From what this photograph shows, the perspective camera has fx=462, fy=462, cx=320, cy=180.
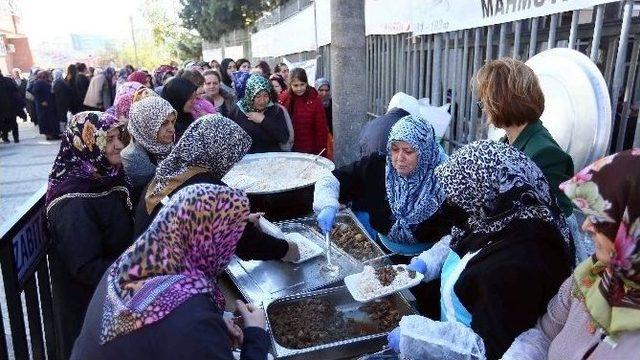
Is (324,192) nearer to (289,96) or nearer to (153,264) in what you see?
(153,264)

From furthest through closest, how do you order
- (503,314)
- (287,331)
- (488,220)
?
(287,331)
(488,220)
(503,314)

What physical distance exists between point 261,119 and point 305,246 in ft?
5.64

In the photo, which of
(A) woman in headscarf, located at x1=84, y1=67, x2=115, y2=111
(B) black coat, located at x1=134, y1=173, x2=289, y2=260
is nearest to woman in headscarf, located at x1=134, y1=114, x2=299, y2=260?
(B) black coat, located at x1=134, y1=173, x2=289, y2=260

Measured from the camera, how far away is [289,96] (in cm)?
447

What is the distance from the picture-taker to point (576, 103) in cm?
206

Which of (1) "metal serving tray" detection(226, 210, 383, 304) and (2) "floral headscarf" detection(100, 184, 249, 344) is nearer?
(2) "floral headscarf" detection(100, 184, 249, 344)

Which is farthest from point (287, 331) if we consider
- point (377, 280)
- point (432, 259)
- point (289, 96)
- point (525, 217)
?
point (289, 96)

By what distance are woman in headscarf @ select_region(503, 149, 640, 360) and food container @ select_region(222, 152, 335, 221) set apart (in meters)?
1.78

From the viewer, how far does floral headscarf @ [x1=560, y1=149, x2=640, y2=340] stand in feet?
3.12

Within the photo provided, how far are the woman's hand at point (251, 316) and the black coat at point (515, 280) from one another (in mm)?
647

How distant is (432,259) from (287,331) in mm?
670

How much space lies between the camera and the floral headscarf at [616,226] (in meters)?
0.95

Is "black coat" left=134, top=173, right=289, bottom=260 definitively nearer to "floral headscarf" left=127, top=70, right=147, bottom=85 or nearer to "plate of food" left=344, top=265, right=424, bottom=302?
"plate of food" left=344, top=265, right=424, bottom=302

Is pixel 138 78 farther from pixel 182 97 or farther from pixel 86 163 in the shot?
pixel 86 163
